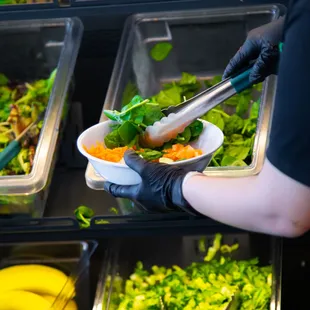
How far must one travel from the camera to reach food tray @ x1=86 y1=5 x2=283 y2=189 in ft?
6.26

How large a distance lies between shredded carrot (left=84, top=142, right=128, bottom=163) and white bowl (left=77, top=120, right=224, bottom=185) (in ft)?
0.06

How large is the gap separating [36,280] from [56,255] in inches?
4.8

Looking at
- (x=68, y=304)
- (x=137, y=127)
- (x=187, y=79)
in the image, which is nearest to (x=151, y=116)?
(x=137, y=127)

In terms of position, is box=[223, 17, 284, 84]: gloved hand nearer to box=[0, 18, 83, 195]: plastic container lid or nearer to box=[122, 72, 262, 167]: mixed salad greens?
box=[122, 72, 262, 167]: mixed salad greens

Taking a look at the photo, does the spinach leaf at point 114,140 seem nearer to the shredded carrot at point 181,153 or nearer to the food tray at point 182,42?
the shredded carrot at point 181,153

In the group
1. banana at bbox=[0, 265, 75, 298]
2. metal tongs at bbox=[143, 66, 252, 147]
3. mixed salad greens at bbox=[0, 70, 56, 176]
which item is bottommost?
banana at bbox=[0, 265, 75, 298]

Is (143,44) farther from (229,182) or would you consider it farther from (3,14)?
(229,182)

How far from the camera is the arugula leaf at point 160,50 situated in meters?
2.02

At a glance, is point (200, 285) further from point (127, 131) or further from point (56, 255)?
point (127, 131)

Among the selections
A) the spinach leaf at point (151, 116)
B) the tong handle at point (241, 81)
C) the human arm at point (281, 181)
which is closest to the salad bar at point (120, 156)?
the spinach leaf at point (151, 116)

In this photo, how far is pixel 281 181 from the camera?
1.10m

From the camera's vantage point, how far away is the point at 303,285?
2.09 metres

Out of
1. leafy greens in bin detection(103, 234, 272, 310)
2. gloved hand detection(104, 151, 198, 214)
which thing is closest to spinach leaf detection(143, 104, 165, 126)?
gloved hand detection(104, 151, 198, 214)

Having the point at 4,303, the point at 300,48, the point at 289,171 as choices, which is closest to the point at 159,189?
the point at 289,171
